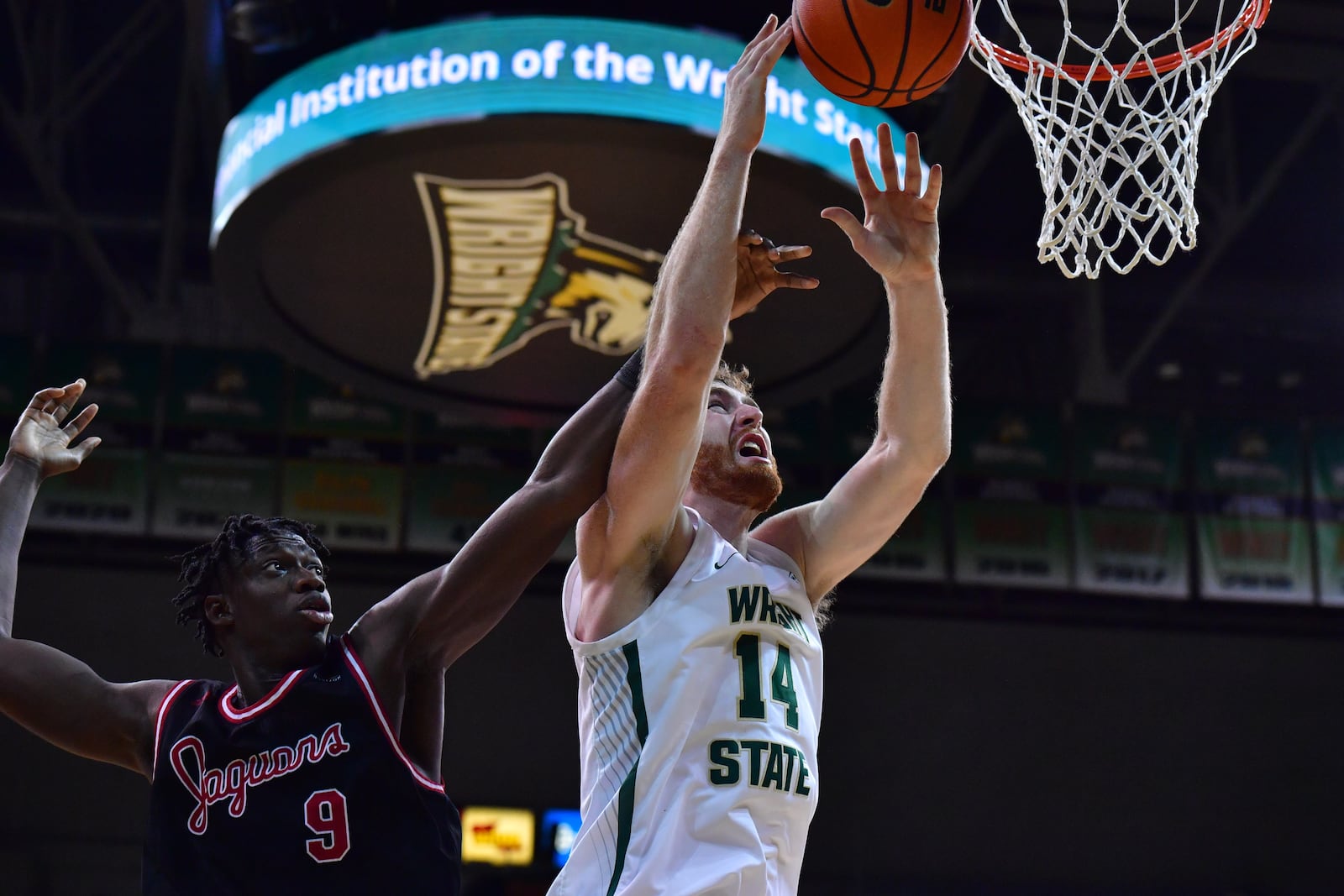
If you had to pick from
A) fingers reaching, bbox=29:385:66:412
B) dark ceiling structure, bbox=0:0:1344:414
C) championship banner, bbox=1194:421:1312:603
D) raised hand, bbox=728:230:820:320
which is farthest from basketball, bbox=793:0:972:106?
championship banner, bbox=1194:421:1312:603

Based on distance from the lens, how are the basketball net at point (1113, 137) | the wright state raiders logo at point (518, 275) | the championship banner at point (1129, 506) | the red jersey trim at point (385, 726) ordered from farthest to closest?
the championship banner at point (1129, 506) → the wright state raiders logo at point (518, 275) → the basketball net at point (1113, 137) → the red jersey trim at point (385, 726)

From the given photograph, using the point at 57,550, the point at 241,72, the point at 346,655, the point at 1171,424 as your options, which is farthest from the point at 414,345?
the point at 1171,424

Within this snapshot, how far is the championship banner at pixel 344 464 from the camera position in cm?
1018

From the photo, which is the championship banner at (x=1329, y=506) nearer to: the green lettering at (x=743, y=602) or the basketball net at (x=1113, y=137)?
the basketball net at (x=1113, y=137)

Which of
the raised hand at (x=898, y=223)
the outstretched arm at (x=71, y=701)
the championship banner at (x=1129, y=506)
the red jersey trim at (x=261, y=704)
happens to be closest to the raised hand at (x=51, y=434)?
the outstretched arm at (x=71, y=701)

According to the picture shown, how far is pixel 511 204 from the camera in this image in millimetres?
6777

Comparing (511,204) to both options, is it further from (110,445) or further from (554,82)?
(110,445)

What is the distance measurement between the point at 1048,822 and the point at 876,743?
55.4 inches

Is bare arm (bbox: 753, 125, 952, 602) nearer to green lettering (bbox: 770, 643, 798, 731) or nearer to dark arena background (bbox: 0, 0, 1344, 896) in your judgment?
green lettering (bbox: 770, 643, 798, 731)

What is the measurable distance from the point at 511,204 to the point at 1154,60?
3.46m

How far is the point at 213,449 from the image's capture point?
10.2 meters

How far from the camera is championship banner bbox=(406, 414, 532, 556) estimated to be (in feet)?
33.7

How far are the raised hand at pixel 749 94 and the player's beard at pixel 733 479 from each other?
0.71 metres

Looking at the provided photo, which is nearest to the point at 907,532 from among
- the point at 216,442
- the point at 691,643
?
the point at 216,442
